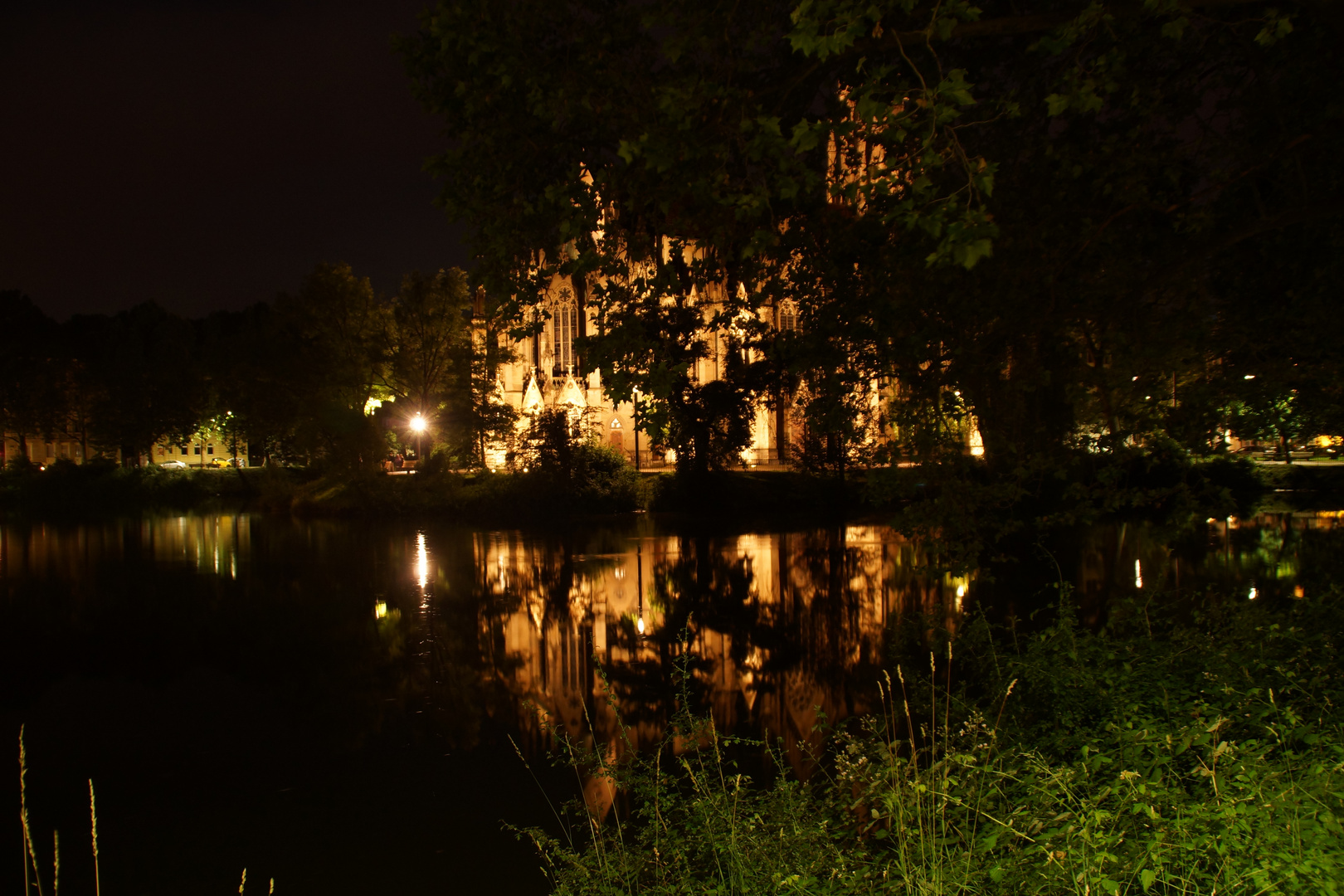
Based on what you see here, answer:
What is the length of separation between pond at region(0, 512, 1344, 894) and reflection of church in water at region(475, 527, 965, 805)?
0.22ft

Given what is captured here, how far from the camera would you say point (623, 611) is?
51.2ft

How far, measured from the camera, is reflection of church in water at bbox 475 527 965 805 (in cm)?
971

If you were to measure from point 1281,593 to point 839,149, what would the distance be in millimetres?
11660

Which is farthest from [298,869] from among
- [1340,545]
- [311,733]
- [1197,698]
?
[1340,545]

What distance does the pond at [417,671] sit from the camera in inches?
280

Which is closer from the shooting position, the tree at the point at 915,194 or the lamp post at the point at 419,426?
the tree at the point at 915,194

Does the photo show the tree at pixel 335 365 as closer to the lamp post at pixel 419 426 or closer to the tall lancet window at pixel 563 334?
the lamp post at pixel 419 426

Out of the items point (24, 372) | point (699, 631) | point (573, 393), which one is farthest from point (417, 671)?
point (24, 372)

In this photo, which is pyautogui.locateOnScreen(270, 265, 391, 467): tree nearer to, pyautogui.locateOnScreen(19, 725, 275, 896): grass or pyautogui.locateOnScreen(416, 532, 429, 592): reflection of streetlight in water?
Result: pyautogui.locateOnScreen(416, 532, 429, 592): reflection of streetlight in water

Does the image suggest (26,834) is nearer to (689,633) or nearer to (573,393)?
(689,633)

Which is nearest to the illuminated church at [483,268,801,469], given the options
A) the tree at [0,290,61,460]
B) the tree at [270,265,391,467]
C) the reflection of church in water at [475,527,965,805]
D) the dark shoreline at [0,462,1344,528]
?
→ the dark shoreline at [0,462,1344,528]

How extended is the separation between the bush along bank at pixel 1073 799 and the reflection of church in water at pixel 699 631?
0.86 meters

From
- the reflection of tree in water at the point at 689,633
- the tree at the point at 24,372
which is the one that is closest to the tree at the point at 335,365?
the reflection of tree in water at the point at 689,633

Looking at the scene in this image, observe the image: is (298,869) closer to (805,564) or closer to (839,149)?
(839,149)
